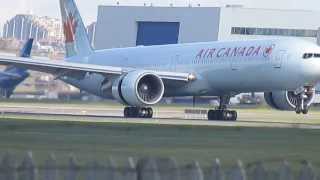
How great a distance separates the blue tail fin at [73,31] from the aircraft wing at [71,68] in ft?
23.8

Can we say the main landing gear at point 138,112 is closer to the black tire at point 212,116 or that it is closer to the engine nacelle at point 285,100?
the black tire at point 212,116

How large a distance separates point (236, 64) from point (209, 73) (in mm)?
1883

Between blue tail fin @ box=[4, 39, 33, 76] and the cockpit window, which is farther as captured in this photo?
blue tail fin @ box=[4, 39, 33, 76]

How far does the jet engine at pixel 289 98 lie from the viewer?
49.5 meters

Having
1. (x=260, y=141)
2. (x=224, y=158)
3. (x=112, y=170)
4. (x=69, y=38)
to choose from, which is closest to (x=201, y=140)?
(x=260, y=141)

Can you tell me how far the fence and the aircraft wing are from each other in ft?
120

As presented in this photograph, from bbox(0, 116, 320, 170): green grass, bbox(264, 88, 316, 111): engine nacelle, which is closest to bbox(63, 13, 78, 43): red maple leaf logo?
bbox(264, 88, 316, 111): engine nacelle

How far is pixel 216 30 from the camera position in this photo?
414ft

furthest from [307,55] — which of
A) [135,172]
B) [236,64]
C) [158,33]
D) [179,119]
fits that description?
[158,33]

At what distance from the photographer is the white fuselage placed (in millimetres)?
48219

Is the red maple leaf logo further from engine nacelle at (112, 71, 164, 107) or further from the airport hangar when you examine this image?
the airport hangar

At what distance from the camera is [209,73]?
51.2m

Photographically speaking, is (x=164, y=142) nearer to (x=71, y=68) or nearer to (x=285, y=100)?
(x=285, y=100)

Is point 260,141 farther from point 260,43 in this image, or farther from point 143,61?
point 143,61
